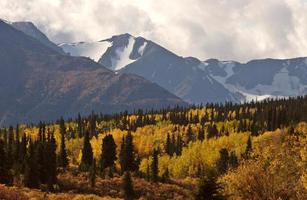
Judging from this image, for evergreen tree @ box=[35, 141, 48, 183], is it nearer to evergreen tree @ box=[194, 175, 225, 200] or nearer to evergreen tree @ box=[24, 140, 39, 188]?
evergreen tree @ box=[24, 140, 39, 188]

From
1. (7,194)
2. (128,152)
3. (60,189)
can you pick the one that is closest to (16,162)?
(60,189)

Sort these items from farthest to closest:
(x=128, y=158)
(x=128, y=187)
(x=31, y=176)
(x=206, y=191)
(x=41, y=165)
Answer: (x=128, y=158) → (x=128, y=187) → (x=41, y=165) → (x=31, y=176) → (x=206, y=191)

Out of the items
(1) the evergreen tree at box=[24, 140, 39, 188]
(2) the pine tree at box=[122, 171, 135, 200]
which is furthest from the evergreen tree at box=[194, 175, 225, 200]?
(2) the pine tree at box=[122, 171, 135, 200]

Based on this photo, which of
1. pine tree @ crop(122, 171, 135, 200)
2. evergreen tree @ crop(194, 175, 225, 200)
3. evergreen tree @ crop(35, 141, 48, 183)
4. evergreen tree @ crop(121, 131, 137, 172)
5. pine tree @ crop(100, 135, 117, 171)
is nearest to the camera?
evergreen tree @ crop(194, 175, 225, 200)

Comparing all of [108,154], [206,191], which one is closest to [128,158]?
[108,154]

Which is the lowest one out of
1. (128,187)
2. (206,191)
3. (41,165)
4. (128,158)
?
(128,187)

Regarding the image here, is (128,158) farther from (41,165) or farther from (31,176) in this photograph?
(31,176)

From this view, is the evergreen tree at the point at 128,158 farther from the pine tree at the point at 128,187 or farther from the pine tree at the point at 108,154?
the pine tree at the point at 128,187

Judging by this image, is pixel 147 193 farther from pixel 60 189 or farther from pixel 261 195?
pixel 261 195

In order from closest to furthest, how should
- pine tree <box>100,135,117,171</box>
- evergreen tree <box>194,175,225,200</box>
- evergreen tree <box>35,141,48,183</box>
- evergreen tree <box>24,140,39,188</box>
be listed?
evergreen tree <box>194,175,225,200</box> → evergreen tree <box>24,140,39,188</box> → evergreen tree <box>35,141,48,183</box> → pine tree <box>100,135,117,171</box>

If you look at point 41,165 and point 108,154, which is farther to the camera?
point 108,154

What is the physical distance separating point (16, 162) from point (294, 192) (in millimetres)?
75501

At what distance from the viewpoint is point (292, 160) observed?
75688mm

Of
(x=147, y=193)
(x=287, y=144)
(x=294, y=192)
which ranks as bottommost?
(x=147, y=193)
